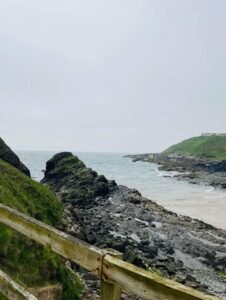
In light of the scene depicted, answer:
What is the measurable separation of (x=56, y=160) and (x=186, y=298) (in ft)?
200

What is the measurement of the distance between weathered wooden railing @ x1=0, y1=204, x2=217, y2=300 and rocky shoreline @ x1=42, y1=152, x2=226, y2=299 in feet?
28.5

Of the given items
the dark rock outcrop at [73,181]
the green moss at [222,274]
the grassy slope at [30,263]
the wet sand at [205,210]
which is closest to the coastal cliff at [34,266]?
the grassy slope at [30,263]

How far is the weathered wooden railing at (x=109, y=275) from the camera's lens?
2645 millimetres

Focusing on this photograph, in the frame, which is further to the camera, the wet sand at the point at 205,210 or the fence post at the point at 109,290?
the wet sand at the point at 205,210

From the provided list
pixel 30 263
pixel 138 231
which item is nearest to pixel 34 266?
pixel 30 263

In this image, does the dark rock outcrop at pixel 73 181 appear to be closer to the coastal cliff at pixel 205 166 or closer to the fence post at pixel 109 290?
the coastal cliff at pixel 205 166

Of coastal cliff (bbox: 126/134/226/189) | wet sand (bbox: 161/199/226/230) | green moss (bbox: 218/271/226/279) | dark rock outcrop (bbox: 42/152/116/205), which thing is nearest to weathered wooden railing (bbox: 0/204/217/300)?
green moss (bbox: 218/271/226/279)

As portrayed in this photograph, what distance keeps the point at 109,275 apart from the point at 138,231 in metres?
30.5

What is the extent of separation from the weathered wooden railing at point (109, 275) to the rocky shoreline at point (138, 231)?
8.68m

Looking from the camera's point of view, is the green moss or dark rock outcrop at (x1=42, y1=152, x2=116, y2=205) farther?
dark rock outcrop at (x1=42, y1=152, x2=116, y2=205)

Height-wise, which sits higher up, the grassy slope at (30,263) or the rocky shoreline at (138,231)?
the grassy slope at (30,263)

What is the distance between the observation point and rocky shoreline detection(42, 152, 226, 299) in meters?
20.6

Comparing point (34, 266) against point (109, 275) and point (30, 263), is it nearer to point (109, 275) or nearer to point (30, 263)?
point (30, 263)

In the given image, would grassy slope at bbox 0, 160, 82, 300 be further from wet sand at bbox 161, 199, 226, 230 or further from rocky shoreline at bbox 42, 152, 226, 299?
wet sand at bbox 161, 199, 226, 230
